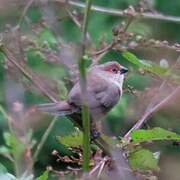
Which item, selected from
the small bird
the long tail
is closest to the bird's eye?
the small bird

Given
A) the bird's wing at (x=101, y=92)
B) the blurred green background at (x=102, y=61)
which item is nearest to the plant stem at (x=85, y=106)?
the blurred green background at (x=102, y=61)

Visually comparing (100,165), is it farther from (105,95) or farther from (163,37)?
(163,37)

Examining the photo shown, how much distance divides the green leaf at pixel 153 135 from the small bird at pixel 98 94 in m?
0.23

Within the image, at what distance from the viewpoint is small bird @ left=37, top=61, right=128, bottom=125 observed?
2209mm

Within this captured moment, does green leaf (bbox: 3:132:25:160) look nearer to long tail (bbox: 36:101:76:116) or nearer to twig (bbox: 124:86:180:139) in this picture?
long tail (bbox: 36:101:76:116)

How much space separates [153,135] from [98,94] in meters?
1.02

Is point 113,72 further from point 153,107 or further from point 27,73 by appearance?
point 27,73

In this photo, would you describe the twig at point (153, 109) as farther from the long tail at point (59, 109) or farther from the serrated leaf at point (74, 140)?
the long tail at point (59, 109)

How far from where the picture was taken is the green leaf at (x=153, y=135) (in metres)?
1.79

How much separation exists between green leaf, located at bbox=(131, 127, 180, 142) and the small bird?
23cm

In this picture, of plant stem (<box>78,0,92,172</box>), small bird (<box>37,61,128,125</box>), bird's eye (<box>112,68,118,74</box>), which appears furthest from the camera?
bird's eye (<box>112,68,118,74</box>)

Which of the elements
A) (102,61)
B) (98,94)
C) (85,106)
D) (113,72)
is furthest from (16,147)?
(102,61)

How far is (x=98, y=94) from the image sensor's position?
9.23 ft

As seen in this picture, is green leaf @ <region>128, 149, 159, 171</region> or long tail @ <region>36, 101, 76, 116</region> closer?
green leaf @ <region>128, 149, 159, 171</region>
